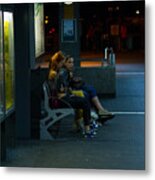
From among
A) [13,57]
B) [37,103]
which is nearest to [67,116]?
[37,103]

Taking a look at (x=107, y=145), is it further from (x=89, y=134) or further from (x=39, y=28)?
(x=39, y=28)

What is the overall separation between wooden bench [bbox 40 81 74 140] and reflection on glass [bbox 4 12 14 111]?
0.94ft

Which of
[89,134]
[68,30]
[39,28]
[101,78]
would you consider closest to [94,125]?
[89,134]

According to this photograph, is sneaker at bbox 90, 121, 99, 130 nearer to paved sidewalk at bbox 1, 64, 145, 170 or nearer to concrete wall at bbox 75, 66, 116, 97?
paved sidewalk at bbox 1, 64, 145, 170

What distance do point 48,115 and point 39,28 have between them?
740mm

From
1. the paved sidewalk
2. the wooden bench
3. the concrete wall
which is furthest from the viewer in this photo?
the wooden bench

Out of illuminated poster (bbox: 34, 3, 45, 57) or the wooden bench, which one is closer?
illuminated poster (bbox: 34, 3, 45, 57)

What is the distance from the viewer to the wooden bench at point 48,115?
17.2 ft

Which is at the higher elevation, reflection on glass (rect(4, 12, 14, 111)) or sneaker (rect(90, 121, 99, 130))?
reflection on glass (rect(4, 12, 14, 111))

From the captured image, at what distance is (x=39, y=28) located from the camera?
204 inches

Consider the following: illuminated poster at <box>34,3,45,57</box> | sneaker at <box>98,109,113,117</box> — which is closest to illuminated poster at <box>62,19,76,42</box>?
illuminated poster at <box>34,3,45,57</box>

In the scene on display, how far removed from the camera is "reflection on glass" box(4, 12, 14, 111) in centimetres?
525

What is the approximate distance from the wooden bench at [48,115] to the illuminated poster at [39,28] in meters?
→ 0.33

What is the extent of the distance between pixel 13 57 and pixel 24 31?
0.84 ft
